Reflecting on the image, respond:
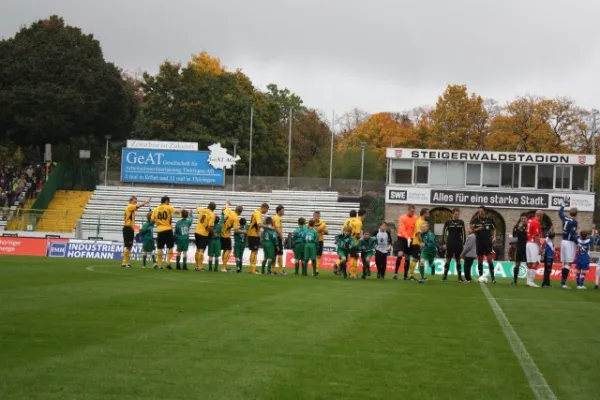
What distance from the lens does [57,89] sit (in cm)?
6662

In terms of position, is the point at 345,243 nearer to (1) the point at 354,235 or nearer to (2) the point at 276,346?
(1) the point at 354,235

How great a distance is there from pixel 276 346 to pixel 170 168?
53.4m

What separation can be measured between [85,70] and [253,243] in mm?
45925

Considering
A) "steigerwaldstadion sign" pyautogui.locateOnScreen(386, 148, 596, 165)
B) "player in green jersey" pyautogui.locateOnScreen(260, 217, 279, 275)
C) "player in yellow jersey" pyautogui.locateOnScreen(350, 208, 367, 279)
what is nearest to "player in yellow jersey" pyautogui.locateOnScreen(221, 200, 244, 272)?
"player in green jersey" pyautogui.locateOnScreen(260, 217, 279, 275)

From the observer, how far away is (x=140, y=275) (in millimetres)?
22406

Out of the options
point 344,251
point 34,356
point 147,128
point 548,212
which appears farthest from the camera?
point 147,128

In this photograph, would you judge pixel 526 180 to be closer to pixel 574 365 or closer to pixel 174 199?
pixel 174 199

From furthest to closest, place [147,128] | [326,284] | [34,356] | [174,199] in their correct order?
[147,128]
[174,199]
[326,284]
[34,356]

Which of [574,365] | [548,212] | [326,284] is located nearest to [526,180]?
[548,212]

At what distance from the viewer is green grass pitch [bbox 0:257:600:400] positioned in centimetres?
733

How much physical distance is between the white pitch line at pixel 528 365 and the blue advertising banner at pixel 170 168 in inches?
1936

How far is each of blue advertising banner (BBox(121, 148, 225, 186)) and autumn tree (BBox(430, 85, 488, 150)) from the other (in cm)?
2412

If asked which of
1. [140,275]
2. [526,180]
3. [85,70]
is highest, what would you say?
[85,70]

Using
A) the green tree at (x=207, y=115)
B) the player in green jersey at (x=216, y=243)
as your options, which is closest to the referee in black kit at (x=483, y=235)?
the player in green jersey at (x=216, y=243)
